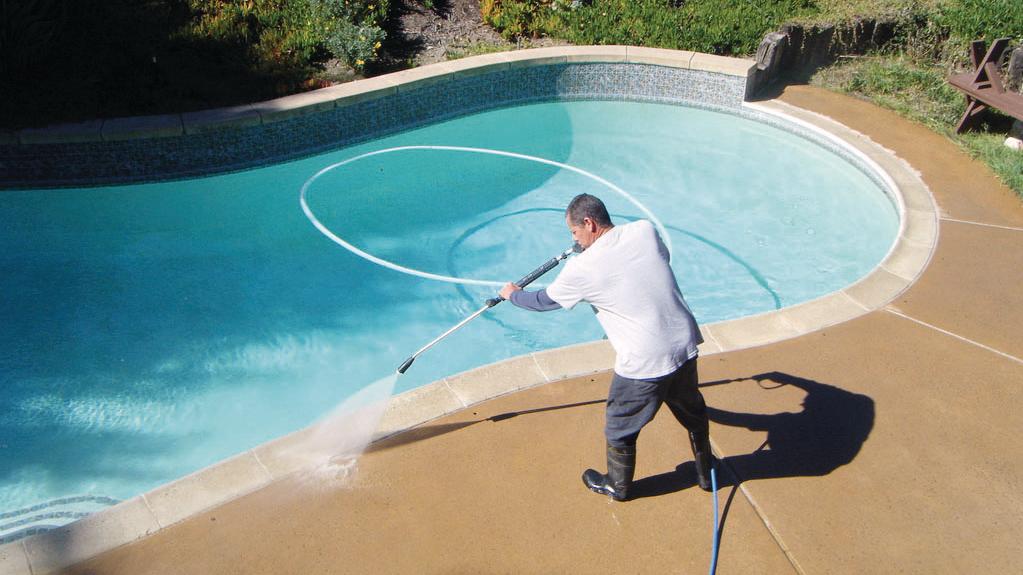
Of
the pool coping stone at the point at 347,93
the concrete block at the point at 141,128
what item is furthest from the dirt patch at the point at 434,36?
the concrete block at the point at 141,128

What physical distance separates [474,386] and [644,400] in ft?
4.87

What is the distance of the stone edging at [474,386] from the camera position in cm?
381

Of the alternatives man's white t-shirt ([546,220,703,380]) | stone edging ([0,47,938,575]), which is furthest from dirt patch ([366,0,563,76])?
man's white t-shirt ([546,220,703,380])

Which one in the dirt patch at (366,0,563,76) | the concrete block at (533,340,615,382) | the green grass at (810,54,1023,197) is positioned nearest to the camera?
the concrete block at (533,340,615,382)

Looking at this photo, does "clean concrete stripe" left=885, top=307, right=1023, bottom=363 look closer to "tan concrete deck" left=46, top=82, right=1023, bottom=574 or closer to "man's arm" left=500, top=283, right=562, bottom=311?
"tan concrete deck" left=46, top=82, right=1023, bottom=574

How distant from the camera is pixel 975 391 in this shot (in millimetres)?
4949

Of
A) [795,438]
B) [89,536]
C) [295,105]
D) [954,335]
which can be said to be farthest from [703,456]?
[295,105]

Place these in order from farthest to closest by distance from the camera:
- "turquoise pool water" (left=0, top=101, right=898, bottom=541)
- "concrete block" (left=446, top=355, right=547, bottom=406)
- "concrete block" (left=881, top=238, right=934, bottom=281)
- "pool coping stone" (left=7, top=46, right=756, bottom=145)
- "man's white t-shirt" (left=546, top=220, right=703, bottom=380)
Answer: "pool coping stone" (left=7, top=46, right=756, bottom=145) < "concrete block" (left=881, top=238, right=934, bottom=281) < "turquoise pool water" (left=0, top=101, right=898, bottom=541) < "concrete block" (left=446, top=355, right=547, bottom=406) < "man's white t-shirt" (left=546, top=220, right=703, bottom=380)

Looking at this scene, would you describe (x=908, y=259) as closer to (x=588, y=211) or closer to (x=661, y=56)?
(x=588, y=211)

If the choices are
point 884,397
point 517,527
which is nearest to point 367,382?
point 517,527

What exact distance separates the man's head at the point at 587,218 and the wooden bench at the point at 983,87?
20.1 ft

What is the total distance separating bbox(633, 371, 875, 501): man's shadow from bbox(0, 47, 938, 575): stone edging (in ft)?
2.01

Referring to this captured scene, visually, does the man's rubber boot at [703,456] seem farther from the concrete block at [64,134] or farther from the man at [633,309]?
the concrete block at [64,134]

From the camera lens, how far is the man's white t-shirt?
354 centimetres
